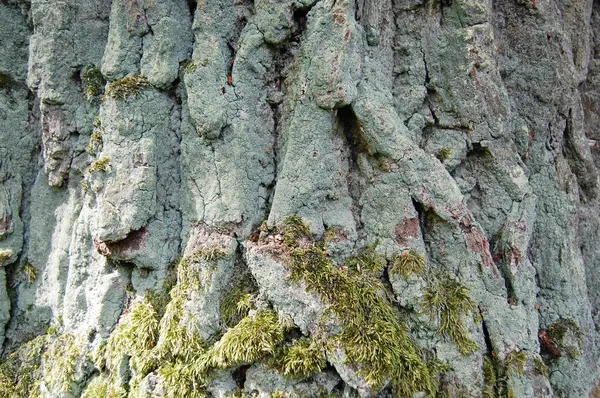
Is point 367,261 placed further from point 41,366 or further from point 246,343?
point 41,366

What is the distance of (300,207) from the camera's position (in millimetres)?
3213

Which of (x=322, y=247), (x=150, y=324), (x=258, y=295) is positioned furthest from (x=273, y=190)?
(x=150, y=324)

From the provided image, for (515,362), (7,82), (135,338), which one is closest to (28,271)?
(135,338)

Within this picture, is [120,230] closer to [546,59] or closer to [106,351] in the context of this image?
[106,351]

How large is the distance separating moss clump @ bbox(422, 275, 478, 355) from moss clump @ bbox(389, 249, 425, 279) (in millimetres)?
149

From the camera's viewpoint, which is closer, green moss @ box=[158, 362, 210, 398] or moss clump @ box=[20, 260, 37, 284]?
green moss @ box=[158, 362, 210, 398]

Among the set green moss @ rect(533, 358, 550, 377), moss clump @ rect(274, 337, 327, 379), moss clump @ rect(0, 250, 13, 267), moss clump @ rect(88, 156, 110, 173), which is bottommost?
moss clump @ rect(0, 250, 13, 267)

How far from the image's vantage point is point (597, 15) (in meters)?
4.70

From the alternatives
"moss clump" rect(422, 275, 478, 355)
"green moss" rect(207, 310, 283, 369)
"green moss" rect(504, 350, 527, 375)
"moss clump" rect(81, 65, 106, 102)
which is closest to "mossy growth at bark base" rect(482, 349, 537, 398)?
"green moss" rect(504, 350, 527, 375)

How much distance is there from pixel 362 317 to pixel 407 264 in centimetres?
54

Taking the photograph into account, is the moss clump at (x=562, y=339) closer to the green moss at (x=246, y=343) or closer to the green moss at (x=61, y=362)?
the green moss at (x=246, y=343)

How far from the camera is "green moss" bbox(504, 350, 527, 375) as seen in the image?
3.15m

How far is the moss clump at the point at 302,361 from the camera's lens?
9.45ft

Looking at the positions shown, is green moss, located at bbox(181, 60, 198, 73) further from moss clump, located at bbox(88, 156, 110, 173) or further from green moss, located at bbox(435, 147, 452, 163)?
green moss, located at bbox(435, 147, 452, 163)
